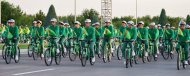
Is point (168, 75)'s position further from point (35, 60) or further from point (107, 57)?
point (35, 60)

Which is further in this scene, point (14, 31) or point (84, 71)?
point (14, 31)

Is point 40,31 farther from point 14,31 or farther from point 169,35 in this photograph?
point 169,35

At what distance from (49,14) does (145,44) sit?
50.7 meters

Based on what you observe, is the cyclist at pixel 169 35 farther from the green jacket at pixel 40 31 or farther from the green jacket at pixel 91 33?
the green jacket at pixel 91 33

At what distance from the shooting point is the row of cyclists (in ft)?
67.4

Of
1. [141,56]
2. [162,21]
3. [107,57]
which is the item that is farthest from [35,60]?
[162,21]

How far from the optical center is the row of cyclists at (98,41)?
67.4ft

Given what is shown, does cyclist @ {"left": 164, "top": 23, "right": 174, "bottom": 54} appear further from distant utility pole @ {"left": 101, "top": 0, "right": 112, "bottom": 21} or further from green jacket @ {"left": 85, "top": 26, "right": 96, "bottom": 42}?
distant utility pole @ {"left": 101, "top": 0, "right": 112, "bottom": 21}

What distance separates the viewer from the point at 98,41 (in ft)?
81.8

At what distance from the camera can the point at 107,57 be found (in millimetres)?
24406

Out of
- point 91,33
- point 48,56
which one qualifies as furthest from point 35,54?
point 91,33

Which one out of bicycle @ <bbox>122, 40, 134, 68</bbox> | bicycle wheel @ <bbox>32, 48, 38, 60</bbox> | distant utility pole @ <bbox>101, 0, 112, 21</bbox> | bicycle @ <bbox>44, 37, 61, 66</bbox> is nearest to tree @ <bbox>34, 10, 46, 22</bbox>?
distant utility pole @ <bbox>101, 0, 112, 21</bbox>

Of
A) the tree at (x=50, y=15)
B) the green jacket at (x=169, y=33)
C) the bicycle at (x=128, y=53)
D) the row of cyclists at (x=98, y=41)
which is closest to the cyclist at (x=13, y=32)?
the row of cyclists at (x=98, y=41)

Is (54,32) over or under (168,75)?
over
